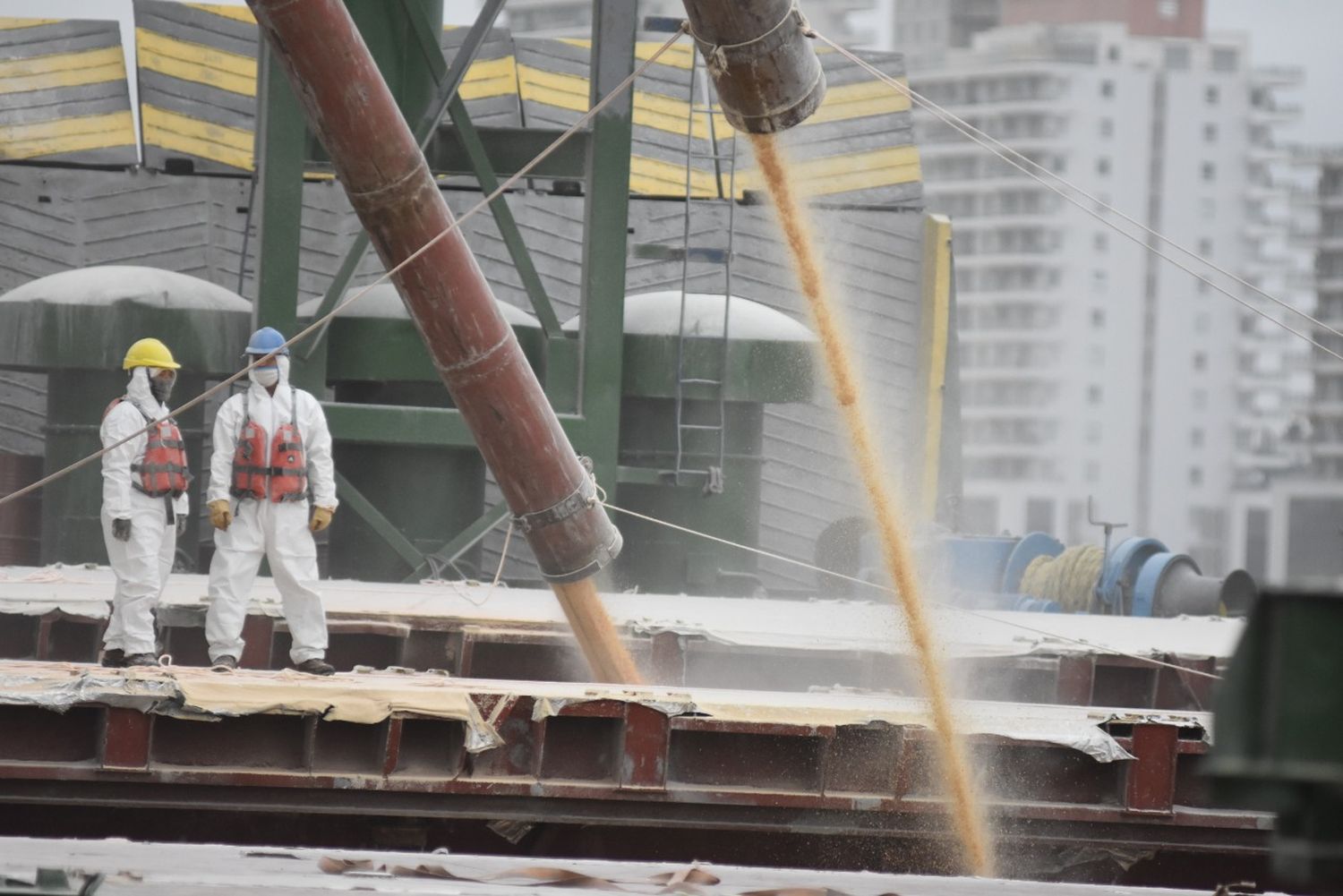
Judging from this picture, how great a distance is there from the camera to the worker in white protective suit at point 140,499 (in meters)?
8.34

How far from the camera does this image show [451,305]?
7840 mm

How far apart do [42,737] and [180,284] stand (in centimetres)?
770

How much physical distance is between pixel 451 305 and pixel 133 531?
2.14 m

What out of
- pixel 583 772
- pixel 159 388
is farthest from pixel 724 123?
pixel 583 772

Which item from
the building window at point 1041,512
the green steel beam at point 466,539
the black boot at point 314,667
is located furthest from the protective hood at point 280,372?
the building window at point 1041,512

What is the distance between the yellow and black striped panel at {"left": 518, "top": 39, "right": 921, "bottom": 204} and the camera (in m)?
17.4

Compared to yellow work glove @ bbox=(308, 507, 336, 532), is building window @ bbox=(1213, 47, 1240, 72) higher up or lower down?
higher up

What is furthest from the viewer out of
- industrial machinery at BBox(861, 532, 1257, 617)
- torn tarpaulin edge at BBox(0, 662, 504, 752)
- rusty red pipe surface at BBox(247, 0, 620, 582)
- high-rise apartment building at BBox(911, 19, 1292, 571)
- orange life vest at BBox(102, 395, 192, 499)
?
high-rise apartment building at BBox(911, 19, 1292, 571)

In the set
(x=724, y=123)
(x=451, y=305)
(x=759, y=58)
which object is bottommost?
(x=451, y=305)

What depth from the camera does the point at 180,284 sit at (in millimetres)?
13812

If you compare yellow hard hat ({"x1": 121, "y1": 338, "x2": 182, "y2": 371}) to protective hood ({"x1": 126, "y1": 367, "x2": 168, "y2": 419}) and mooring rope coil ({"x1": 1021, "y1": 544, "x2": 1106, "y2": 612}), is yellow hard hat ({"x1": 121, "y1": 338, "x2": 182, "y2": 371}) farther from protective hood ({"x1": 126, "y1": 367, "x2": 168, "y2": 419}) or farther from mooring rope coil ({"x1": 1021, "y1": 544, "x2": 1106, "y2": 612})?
mooring rope coil ({"x1": 1021, "y1": 544, "x2": 1106, "y2": 612})

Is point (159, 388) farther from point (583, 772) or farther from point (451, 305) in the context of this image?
point (583, 772)

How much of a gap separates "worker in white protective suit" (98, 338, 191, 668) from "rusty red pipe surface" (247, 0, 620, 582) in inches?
61.9

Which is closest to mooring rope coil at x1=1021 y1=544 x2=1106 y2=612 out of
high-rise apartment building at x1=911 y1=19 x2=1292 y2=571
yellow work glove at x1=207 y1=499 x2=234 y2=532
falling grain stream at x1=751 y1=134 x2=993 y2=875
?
falling grain stream at x1=751 y1=134 x2=993 y2=875
